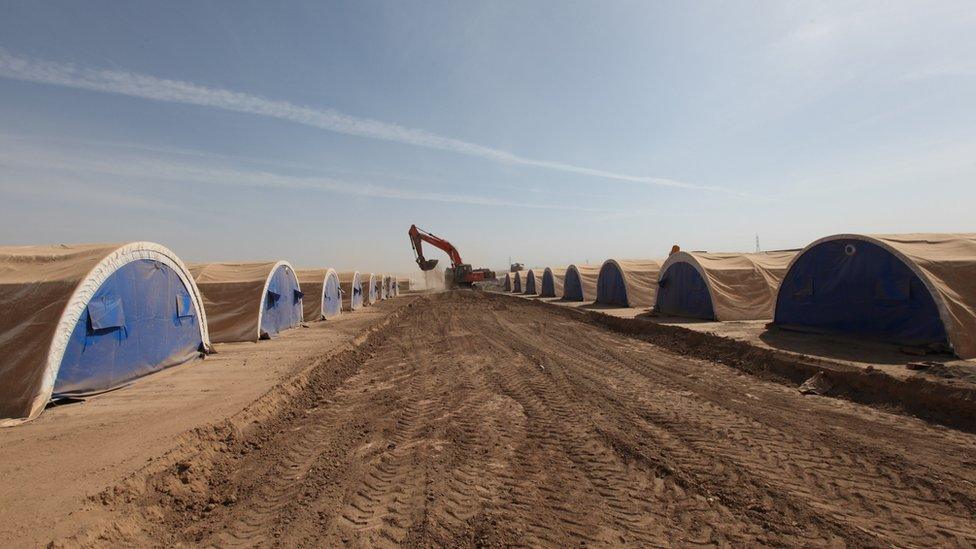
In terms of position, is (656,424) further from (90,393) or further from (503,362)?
(90,393)

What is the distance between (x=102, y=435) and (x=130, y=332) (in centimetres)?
397

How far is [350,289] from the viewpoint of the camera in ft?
92.4

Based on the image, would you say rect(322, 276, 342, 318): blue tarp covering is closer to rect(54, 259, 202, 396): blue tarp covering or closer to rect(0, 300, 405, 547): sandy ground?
rect(54, 259, 202, 396): blue tarp covering

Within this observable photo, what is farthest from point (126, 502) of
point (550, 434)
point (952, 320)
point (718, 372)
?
point (952, 320)

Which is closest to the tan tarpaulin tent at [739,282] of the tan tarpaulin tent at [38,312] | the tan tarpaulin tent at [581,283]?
the tan tarpaulin tent at [581,283]

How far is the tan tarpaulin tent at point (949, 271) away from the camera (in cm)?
836

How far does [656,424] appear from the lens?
571 cm

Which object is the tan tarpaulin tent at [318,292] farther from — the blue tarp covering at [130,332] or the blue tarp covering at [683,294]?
the blue tarp covering at [683,294]


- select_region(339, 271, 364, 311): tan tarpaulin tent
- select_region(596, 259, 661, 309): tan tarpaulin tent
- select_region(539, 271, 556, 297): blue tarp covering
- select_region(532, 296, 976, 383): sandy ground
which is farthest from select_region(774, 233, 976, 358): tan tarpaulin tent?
select_region(539, 271, 556, 297): blue tarp covering

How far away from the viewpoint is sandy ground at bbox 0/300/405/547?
374 centimetres

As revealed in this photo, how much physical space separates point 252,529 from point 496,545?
2.07 meters

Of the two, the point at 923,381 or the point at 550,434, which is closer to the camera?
the point at 550,434

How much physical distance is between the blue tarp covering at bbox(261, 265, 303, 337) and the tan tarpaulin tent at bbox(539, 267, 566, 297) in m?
23.6

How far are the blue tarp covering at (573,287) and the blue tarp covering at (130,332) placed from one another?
24713 mm
